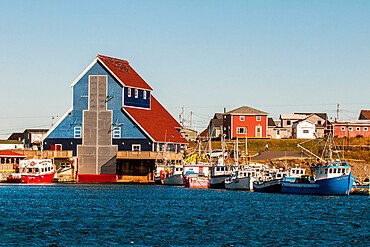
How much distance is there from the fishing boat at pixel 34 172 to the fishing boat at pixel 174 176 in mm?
17925

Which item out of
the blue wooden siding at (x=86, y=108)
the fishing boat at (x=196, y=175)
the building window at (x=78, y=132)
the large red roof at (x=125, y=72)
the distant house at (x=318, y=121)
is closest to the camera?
the fishing boat at (x=196, y=175)

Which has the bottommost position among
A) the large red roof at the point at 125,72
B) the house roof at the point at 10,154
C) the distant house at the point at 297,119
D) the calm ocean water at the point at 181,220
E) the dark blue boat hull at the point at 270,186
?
the calm ocean water at the point at 181,220

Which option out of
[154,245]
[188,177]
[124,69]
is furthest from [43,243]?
[124,69]

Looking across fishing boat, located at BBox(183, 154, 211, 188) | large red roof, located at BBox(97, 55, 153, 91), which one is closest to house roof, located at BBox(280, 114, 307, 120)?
large red roof, located at BBox(97, 55, 153, 91)

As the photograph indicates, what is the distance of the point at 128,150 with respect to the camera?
99.9 metres

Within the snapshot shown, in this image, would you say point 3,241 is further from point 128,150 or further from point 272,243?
point 128,150

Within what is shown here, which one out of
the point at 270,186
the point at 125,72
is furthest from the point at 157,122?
the point at 270,186

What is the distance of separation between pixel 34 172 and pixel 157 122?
69.9 feet

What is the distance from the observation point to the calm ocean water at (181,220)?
130ft

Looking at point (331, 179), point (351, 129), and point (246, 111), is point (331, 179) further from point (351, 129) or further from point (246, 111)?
point (351, 129)

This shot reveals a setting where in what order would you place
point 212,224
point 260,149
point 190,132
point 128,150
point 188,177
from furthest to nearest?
1. point 190,132
2. point 260,149
3. point 128,150
4. point 188,177
5. point 212,224

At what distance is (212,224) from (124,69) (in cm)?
6381

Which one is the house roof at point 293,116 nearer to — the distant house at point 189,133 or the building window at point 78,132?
the distant house at point 189,133

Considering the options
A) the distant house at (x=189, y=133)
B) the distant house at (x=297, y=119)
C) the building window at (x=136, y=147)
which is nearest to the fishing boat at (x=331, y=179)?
the building window at (x=136, y=147)
